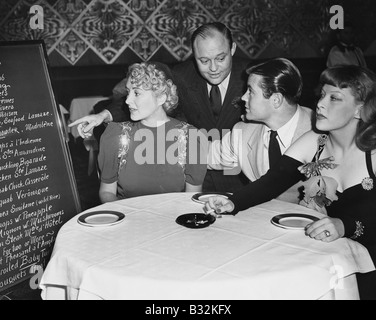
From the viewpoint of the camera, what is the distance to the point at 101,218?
6.83 feet

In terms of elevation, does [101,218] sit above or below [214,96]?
below

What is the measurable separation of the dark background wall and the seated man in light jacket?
336cm

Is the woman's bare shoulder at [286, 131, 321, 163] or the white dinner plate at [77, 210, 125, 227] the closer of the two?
the white dinner plate at [77, 210, 125, 227]

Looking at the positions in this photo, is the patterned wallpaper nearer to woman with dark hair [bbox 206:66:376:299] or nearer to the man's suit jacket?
the man's suit jacket

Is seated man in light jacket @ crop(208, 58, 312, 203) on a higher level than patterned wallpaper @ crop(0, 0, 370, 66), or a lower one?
lower

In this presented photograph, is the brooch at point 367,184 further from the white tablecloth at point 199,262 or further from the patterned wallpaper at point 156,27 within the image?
the patterned wallpaper at point 156,27

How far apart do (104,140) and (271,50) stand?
4.34m

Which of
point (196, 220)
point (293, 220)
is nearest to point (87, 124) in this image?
point (196, 220)

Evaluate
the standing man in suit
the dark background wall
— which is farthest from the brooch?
the dark background wall

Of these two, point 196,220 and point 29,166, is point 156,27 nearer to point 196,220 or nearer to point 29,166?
point 29,166

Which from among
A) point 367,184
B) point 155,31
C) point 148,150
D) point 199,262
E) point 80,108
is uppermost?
point 155,31

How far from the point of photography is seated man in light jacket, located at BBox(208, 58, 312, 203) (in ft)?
8.64

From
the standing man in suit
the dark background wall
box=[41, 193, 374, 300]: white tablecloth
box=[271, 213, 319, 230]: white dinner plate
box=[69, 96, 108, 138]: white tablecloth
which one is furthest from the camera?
the dark background wall

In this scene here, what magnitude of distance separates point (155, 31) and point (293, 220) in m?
4.69
